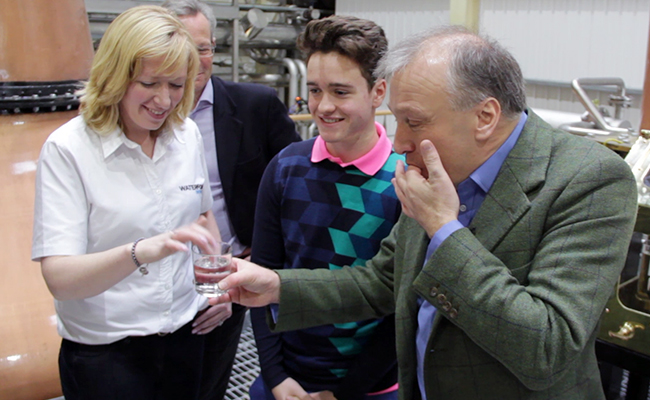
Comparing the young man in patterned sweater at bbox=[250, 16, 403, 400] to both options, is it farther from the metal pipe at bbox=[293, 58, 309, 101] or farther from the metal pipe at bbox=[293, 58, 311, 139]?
the metal pipe at bbox=[293, 58, 309, 101]

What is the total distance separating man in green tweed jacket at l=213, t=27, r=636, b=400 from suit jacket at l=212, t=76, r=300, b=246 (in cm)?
103

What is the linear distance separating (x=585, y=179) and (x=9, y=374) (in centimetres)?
195

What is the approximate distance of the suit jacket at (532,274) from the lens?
1.02 meters

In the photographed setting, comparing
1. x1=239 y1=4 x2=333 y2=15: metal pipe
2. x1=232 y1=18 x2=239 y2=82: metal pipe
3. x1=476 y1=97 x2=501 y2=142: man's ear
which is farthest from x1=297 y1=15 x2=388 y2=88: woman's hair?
x1=239 y1=4 x2=333 y2=15: metal pipe

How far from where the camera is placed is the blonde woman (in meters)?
1.45

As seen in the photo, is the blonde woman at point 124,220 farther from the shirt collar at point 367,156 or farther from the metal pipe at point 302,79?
the metal pipe at point 302,79

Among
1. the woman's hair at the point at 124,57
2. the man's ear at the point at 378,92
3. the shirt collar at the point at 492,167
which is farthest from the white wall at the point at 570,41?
the shirt collar at the point at 492,167

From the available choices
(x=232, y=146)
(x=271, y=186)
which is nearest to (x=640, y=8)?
(x=232, y=146)

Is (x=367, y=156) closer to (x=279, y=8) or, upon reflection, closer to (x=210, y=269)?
(x=210, y=269)

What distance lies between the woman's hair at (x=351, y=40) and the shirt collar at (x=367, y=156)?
0.17 m

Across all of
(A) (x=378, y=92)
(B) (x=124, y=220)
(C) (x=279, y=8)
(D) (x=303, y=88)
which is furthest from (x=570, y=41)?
(B) (x=124, y=220)

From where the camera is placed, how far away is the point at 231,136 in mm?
2215

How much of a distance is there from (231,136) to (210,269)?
3.03ft

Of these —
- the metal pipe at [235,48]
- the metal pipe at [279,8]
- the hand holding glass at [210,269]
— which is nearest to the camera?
the hand holding glass at [210,269]
